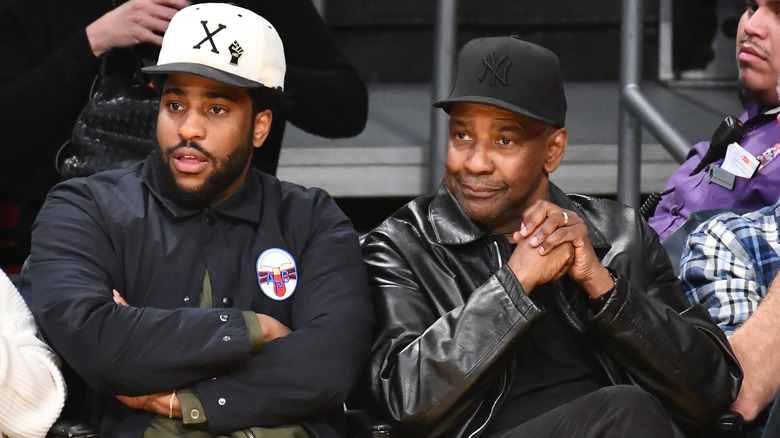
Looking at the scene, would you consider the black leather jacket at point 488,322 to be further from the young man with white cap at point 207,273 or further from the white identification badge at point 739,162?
the white identification badge at point 739,162

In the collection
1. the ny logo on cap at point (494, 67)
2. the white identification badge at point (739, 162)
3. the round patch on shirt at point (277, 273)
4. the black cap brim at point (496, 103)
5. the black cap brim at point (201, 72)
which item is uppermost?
the black cap brim at point (201, 72)

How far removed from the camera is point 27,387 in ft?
8.71

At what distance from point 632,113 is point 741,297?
1.21 m

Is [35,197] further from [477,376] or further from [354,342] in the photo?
[477,376]

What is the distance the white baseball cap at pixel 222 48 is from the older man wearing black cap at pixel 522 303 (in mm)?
418

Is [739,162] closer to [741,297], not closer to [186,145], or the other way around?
[741,297]

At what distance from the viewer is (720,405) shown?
2.94 meters

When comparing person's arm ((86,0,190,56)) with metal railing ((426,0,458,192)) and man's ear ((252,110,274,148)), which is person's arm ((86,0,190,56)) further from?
metal railing ((426,0,458,192))

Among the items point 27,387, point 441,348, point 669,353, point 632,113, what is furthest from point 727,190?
point 27,387

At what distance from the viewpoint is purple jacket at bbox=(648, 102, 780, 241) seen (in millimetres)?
3596

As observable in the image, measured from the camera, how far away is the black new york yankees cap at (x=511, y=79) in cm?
297

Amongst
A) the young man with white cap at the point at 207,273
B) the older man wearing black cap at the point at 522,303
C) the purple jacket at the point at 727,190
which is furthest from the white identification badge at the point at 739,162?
the young man with white cap at the point at 207,273

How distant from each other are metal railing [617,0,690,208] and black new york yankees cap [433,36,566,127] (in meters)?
1.17

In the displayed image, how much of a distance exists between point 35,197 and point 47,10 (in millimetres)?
524
